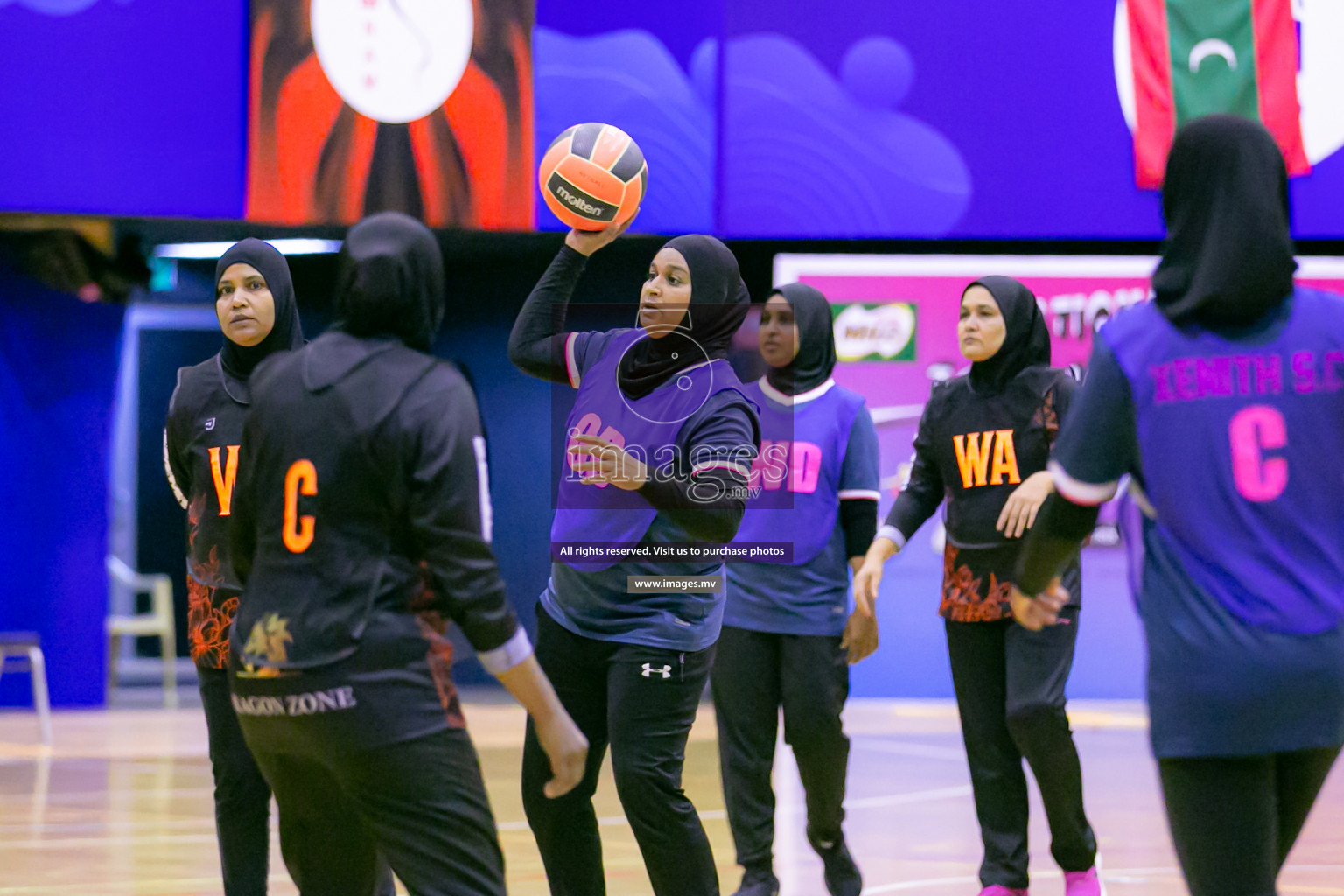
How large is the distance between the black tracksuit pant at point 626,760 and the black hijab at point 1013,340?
206cm

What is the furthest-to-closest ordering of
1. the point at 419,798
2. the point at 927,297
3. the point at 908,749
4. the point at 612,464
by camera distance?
the point at 927,297 → the point at 908,749 → the point at 612,464 → the point at 419,798

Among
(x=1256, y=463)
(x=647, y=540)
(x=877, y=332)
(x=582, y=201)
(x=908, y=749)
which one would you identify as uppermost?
(x=582, y=201)

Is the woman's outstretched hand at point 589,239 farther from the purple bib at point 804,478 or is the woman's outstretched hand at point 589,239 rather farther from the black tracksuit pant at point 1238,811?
the black tracksuit pant at point 1238,811

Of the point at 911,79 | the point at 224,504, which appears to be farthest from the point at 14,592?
the point at 224,504

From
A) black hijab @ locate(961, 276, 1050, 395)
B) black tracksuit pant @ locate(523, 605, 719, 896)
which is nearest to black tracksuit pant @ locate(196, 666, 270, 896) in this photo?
black tracksuit pant @ locate(523, 605, 719, 896)

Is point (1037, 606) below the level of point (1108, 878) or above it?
above

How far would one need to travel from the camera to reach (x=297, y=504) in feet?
10.5

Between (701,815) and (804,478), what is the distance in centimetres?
291

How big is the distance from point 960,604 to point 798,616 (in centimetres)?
62

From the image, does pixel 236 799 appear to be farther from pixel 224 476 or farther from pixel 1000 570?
pixel 1000 570

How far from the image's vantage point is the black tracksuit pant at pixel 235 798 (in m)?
4.78

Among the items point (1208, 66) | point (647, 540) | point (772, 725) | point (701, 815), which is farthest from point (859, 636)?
point (1208, 66)

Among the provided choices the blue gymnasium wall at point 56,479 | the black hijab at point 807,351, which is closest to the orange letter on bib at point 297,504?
the black hijab at point 807,351

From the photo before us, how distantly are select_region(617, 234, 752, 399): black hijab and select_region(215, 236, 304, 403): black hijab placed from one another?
1197mm
